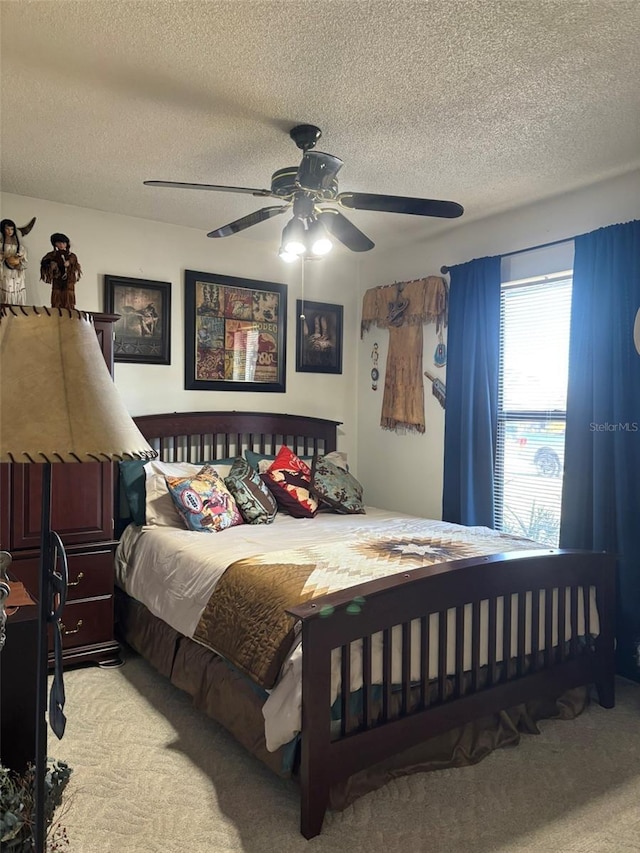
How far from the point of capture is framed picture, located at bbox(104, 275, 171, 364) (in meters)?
3.91

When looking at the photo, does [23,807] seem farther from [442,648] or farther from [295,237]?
[295,237]

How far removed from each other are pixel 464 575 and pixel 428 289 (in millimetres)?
2483

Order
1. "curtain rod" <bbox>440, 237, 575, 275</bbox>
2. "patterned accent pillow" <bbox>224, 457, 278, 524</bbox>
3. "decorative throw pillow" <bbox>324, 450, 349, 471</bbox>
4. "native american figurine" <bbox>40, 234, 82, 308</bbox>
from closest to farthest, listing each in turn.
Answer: "native american figurine" <bbox>40, 234, 82, 308</bbox> → "curtain rod" <bbox>440, 237, 575, 275</bbox> → "patterned accent pillow" <bbox>224, 457, 278, 524</bbox> → "decorative throw pillow" <bbox>324, 450, 349, 471</bbox>

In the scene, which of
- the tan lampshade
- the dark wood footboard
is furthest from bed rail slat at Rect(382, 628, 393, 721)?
the tan lampshade

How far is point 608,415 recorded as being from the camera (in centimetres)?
315

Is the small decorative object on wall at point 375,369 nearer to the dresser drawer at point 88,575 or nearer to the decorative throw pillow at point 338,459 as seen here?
the decorative throw pillow at point 338,459

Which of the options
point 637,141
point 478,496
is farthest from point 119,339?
point 637,141

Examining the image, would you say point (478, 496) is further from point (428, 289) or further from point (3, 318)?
point (3, 318)

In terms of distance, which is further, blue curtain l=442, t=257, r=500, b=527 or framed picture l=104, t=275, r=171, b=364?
framed picture l=104, t=275, r=171, b=364

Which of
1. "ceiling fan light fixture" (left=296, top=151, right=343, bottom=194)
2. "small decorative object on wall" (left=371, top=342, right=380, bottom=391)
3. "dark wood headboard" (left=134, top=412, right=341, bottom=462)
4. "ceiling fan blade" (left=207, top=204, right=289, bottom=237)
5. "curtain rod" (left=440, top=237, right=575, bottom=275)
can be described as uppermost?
"curtain rod" (left=440, top=237, right=575, bottom=275)

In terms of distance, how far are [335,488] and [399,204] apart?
6.92 ft

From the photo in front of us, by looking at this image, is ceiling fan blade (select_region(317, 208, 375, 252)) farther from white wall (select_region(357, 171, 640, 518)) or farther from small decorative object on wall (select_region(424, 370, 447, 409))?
small decorative object on wall (select_region(424, 370, 447, 409))

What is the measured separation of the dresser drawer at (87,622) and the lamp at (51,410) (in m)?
2.23

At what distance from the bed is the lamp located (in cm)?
97
